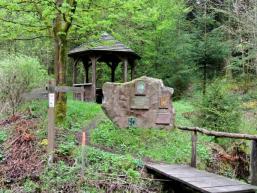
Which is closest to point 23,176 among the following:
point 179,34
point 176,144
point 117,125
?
point 117,125

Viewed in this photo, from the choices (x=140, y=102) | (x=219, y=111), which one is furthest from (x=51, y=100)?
(x=219, y=111)

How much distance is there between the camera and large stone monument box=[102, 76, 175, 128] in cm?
1003

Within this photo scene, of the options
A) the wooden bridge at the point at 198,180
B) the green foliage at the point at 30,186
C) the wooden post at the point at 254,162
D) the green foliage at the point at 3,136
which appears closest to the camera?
the wooden bridge at the point at 198,180

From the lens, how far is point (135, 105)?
33.0 ft

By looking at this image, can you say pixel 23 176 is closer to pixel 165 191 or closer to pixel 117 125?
pixel 165 191

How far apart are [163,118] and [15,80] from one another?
4314mm

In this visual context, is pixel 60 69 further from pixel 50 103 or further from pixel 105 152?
pixel 105 152

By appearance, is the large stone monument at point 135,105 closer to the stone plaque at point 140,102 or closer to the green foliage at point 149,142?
the stone plaque at point 140,102

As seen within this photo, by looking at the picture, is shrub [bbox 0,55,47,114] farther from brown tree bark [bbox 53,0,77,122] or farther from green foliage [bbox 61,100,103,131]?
green foliage [bbox 61,100,103,131]

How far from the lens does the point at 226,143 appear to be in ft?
33.7

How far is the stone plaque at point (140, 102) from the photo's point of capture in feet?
33.0

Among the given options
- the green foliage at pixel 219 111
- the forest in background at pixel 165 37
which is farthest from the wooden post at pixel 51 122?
the green foliage at pixel 219 111

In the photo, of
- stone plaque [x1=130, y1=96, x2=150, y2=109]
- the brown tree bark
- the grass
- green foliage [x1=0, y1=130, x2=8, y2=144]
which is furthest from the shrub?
stone plaque [x1=130, y1=96, x2=150, y2=109]

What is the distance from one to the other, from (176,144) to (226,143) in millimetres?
1593
